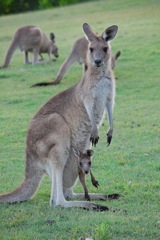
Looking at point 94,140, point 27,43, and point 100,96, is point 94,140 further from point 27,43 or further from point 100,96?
point 27,43

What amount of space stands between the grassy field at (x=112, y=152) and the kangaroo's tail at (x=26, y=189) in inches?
2.8

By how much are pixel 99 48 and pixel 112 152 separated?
2.04 m

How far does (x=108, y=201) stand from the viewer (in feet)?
20.1

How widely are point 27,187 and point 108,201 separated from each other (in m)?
0.79

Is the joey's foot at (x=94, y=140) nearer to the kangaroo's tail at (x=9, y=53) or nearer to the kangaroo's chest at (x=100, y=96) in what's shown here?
the kangaroo's chest at (x=100, y=96)

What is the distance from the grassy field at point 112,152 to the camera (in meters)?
5.26

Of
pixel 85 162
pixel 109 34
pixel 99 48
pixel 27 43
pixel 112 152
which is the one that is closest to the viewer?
pixel 85 162

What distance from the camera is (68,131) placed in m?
6.14

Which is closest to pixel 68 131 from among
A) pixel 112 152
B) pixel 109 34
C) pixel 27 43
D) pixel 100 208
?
pixel 100 208

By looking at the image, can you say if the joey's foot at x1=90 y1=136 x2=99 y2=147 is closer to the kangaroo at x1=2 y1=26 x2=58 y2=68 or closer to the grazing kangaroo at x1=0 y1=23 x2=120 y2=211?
the grazing kangaroo at x1=0 y1=23 x2=120 y2=211

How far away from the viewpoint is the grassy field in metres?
5.26

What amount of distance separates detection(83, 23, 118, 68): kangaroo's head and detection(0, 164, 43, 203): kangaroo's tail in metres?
1.32

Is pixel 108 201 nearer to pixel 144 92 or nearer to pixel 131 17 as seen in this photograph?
pixel 144 92

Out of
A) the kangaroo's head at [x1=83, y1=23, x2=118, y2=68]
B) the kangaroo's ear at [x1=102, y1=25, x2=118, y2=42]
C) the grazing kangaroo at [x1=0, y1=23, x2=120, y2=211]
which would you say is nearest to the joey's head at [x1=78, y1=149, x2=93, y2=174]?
the grazing kangaroo at [x1=0, y1=23, x2=120, y2=211]
